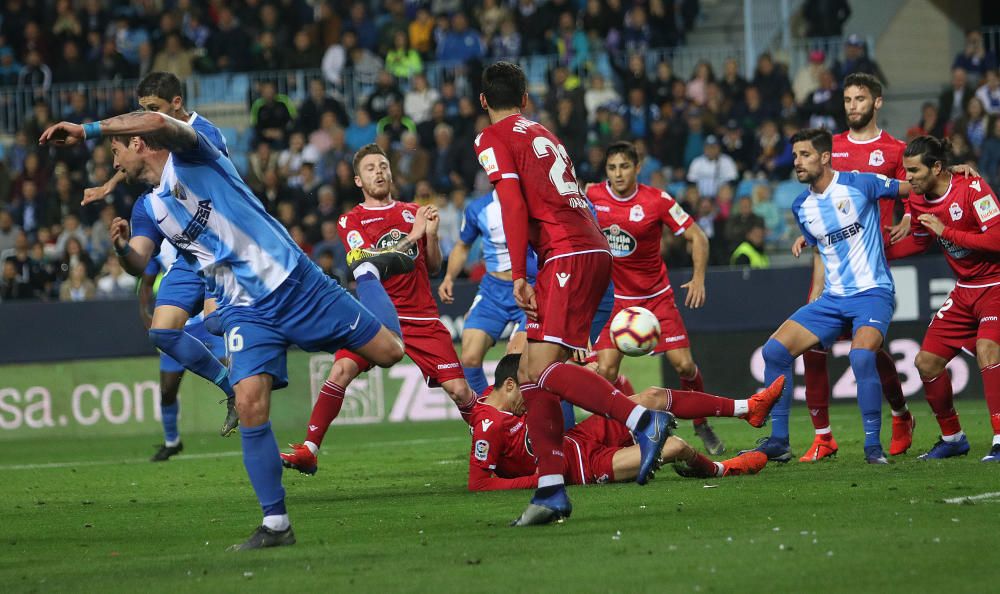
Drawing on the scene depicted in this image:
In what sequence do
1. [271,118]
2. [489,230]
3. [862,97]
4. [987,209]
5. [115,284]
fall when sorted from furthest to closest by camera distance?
[271,118], [115,284], [489,230], [862,97], [987,209]

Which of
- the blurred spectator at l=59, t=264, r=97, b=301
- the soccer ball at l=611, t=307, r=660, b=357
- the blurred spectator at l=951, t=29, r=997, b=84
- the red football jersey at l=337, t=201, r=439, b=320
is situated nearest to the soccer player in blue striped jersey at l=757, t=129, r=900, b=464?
the soccer ball at l=611, t=307, r=660, b=357

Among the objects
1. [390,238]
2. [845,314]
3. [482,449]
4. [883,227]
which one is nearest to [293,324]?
[482,449]

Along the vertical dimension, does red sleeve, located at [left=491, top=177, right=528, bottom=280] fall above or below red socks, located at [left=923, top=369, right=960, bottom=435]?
above

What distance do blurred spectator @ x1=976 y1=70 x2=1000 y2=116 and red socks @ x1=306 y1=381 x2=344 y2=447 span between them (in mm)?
12426

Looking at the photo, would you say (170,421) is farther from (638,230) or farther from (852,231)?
(852,231)

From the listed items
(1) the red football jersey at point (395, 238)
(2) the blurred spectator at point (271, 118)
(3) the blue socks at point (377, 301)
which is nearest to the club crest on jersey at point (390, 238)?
(1) the red football jersey at point (395, 238)

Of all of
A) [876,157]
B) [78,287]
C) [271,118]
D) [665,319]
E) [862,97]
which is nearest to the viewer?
[862,97]

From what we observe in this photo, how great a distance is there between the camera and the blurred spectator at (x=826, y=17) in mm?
22969

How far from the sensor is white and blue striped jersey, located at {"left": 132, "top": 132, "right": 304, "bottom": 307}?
7164 mm

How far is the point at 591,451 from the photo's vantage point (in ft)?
29.8

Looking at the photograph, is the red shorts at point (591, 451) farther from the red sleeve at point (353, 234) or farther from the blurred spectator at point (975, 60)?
the blurred spectator at point (975, 60)

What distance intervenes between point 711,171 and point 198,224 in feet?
45.0

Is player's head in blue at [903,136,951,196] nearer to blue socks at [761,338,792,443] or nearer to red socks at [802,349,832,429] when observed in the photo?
blue socks at [761,338,792,443]

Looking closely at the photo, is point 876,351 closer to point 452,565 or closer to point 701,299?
point 701,299
